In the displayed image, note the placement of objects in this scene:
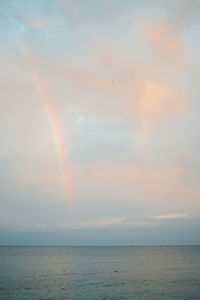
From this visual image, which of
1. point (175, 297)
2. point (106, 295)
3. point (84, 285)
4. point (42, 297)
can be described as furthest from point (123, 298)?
point (84, 285)

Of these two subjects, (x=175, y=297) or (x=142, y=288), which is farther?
(x=142, y=288)

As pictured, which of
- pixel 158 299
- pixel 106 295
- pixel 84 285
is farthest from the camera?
pixel 84 285

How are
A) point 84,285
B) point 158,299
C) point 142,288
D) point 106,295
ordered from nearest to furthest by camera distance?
1. point 158,299
2. point 106,295
3. point 142,288
4. point 84,285

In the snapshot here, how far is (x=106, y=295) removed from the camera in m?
49.1

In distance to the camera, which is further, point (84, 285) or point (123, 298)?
point (84, 285)

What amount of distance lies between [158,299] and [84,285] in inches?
810

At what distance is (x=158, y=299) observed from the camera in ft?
147

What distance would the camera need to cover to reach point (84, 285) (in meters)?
60.8

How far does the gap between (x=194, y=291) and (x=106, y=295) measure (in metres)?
15.4

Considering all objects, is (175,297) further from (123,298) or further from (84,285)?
(84,285)

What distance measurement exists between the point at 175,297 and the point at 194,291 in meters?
6.88

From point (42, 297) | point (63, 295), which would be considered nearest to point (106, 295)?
point (63, 295)

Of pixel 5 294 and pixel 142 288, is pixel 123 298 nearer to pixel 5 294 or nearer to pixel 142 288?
pixel 142 288

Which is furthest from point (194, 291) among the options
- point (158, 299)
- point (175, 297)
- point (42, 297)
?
point (42, 297)
